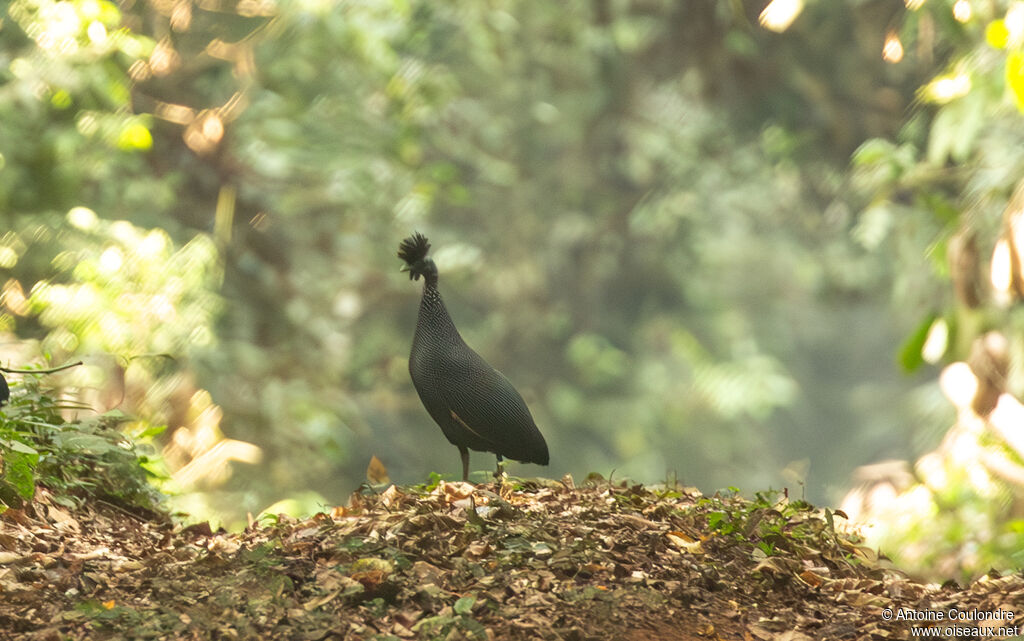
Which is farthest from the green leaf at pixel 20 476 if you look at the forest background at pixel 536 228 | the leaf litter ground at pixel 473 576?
the forest background at pixel 536 228

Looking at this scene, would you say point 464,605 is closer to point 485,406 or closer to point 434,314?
point 485,406

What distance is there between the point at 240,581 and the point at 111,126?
5068 millimetres

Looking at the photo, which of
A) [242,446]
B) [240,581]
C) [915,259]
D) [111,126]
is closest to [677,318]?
[915,259]

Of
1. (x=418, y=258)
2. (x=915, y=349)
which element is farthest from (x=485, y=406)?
(x=915, y=349)

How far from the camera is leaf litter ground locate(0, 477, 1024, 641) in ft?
6.47

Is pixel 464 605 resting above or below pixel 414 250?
below

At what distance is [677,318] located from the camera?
34.6 feet

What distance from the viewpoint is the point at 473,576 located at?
217cm

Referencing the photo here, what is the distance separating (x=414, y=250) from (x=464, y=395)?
1.88 ft

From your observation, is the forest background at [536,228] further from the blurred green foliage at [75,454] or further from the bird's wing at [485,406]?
the bird's wing at [485,406]

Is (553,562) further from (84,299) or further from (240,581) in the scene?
(84,299)

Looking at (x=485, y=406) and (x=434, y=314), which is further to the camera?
(x=434, y=314)

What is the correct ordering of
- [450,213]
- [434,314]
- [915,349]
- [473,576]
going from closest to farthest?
[473,576]
[434,314]
[915,349]
[450,213]

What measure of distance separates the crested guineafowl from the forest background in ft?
3.85
